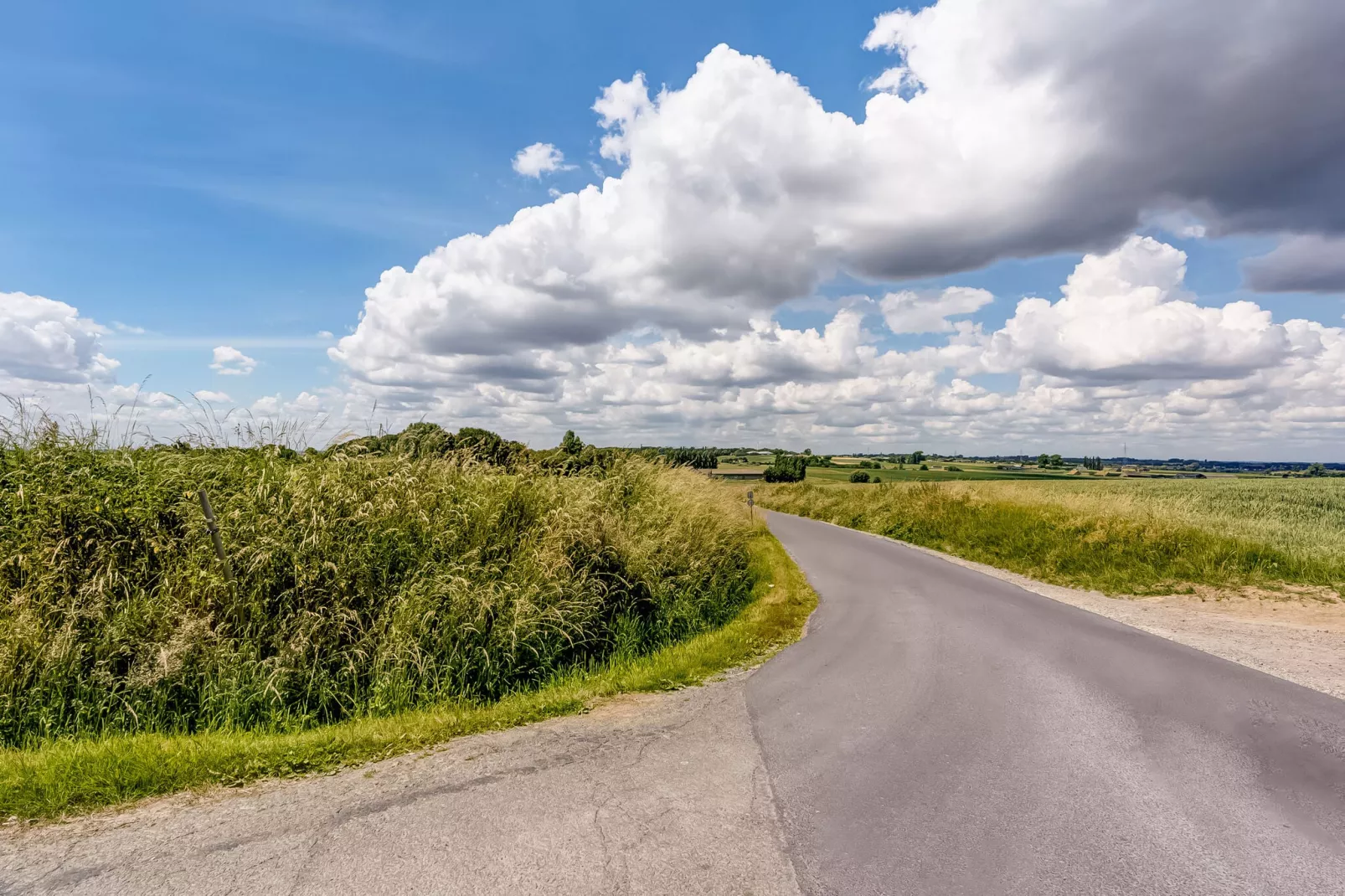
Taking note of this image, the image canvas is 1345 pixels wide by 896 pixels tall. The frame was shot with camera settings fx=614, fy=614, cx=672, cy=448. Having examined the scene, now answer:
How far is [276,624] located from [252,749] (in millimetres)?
2381

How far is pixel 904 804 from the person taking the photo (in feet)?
14.8

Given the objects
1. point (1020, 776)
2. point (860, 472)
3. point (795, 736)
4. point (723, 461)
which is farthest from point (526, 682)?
point (723, 461)

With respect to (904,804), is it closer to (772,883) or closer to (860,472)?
(772,883)

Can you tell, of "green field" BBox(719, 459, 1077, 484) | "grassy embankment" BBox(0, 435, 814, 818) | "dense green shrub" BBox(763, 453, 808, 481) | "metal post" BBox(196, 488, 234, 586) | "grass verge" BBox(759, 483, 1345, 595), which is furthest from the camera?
"green field" BBox(719, 459, 1077, 484)

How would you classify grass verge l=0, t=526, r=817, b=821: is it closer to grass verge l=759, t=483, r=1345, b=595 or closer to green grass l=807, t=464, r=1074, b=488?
grass verge l=759, t=483, r=1345, b=595

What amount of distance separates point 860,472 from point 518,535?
7314cm

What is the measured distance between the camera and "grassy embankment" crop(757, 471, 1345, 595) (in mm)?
13516

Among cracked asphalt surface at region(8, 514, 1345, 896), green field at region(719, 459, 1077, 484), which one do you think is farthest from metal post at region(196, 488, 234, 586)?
green field at region(719, 459, 1077, 484)

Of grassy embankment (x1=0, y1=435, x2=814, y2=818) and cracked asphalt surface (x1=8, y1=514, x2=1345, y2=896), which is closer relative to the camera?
cracked asphalt surface (x1=8, y1=514, x2=1345, y2=896)

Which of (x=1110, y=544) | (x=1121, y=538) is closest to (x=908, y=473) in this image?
(x=1121, y=538)

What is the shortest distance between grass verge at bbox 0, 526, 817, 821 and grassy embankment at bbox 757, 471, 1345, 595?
41.1 feet

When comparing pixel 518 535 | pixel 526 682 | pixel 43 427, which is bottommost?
pixel 526 682

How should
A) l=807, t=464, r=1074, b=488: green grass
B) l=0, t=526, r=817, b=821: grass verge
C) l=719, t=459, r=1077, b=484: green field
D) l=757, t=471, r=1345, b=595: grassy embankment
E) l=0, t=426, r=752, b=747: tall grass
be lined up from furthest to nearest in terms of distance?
l=719, t=459, r=1077, b=484: green field → l=807, t=464, r=1074, b=488: green grass → l=757, t=471, r=1345, b=595: grassy embankment → l=0, t=426, r=752, b=747: tall grass → l=0, t=526, r=817, b=821: grass verge

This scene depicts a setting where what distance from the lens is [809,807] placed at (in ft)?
14.6
